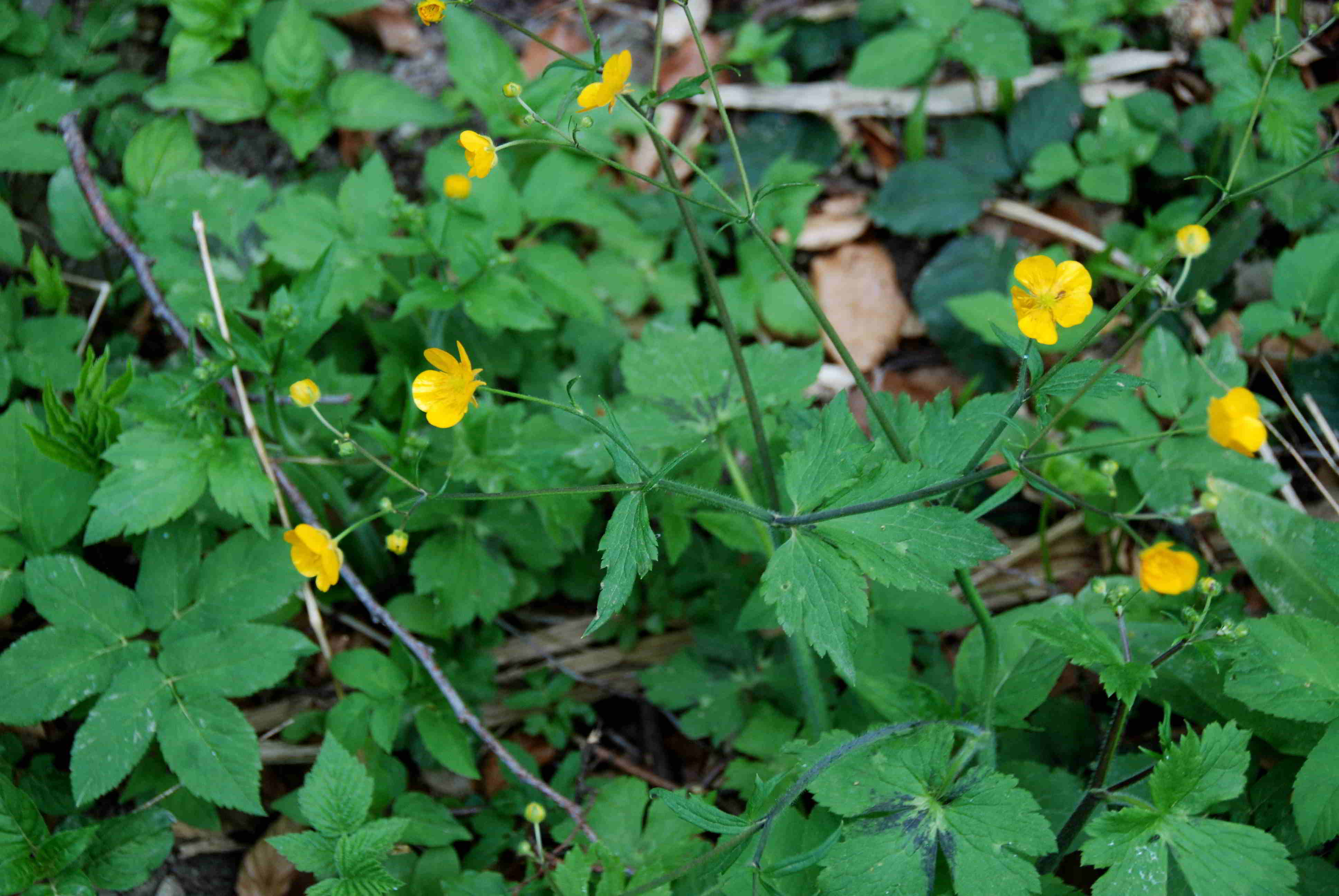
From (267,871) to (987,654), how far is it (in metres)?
1.78

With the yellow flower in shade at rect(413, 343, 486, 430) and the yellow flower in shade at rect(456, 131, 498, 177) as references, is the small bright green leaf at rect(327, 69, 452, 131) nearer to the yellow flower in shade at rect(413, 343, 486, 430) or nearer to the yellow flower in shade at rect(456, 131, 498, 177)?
the yellow flower in shade at rect(456, 131, 498, 177)

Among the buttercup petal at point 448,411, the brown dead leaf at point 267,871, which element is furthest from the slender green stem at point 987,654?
the brown dead leaf at point 267,871

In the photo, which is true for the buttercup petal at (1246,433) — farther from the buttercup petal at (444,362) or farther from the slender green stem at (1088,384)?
the buttercup petal at (444,362)

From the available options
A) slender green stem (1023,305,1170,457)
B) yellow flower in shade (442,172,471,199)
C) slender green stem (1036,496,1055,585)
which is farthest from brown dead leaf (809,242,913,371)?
Result: slender green stem (1023,305,1170,457)

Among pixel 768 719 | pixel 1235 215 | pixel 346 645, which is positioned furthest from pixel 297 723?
pixel 1235 215

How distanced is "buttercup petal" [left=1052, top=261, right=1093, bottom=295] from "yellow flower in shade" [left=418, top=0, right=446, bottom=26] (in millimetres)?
1164

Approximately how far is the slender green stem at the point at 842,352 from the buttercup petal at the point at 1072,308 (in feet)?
1.14

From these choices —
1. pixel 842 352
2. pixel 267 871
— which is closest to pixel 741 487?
pixel 842 352

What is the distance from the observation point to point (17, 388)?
8.44 ft

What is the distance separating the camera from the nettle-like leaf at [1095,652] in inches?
60.6

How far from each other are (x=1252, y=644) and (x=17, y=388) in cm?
315

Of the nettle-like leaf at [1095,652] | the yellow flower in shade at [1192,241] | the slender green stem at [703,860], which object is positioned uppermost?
the yellow flower in shade at [1192,241]

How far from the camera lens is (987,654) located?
1.82m

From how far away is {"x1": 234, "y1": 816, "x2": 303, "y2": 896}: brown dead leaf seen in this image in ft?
7.13
